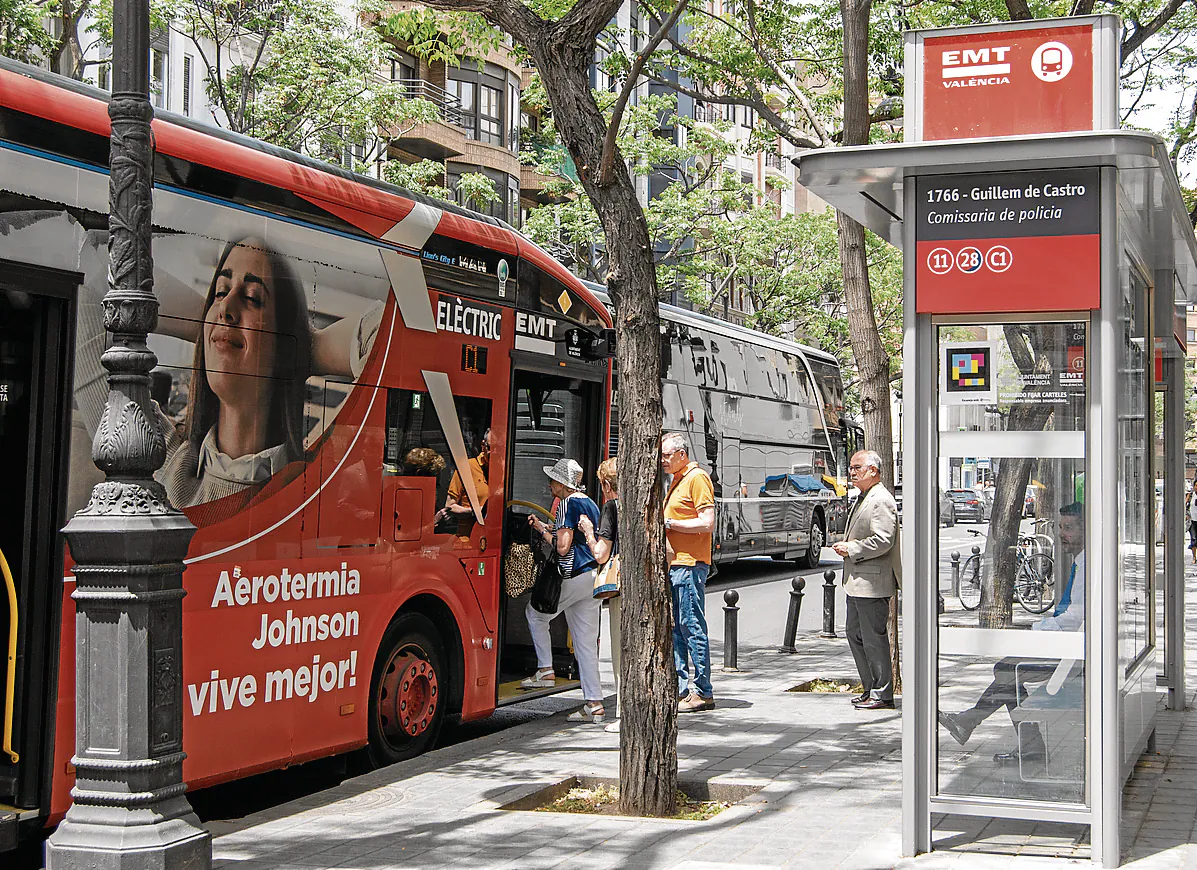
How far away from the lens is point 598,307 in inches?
431

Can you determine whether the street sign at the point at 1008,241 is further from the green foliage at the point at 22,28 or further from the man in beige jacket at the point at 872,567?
the green foliage at the point at 22,28

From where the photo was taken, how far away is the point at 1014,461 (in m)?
6.03

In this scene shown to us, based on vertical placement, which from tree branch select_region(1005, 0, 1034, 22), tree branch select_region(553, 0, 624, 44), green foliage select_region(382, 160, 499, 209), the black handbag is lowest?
the black handbag

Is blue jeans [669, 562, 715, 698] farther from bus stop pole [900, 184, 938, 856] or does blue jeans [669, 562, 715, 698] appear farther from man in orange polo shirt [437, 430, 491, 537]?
bus stop pole [900, 184, 938, 856]

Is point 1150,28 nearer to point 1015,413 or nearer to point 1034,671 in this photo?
point 1015,413

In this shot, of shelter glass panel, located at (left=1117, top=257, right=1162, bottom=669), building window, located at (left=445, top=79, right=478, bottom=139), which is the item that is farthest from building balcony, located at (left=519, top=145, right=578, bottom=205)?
shelter glass panel, located at (left=1117, top=257, right=1162, bottom=669)

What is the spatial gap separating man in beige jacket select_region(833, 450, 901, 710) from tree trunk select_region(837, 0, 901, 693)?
578mm

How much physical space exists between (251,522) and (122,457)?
1997 millimetres

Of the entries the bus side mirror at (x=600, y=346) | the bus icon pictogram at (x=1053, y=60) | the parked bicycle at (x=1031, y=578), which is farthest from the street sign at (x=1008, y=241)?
the bus side mirror at (x=600, y=346)

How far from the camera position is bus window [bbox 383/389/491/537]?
319 inches

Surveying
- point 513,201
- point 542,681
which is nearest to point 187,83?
point 513,201

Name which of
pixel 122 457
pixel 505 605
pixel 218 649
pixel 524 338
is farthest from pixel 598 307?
pixel 122 457

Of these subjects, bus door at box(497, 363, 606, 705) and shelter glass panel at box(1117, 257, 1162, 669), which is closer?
shelter glass panel at box(1117, 257, 1162, 669)

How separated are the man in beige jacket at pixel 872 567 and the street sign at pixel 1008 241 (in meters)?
3.71
